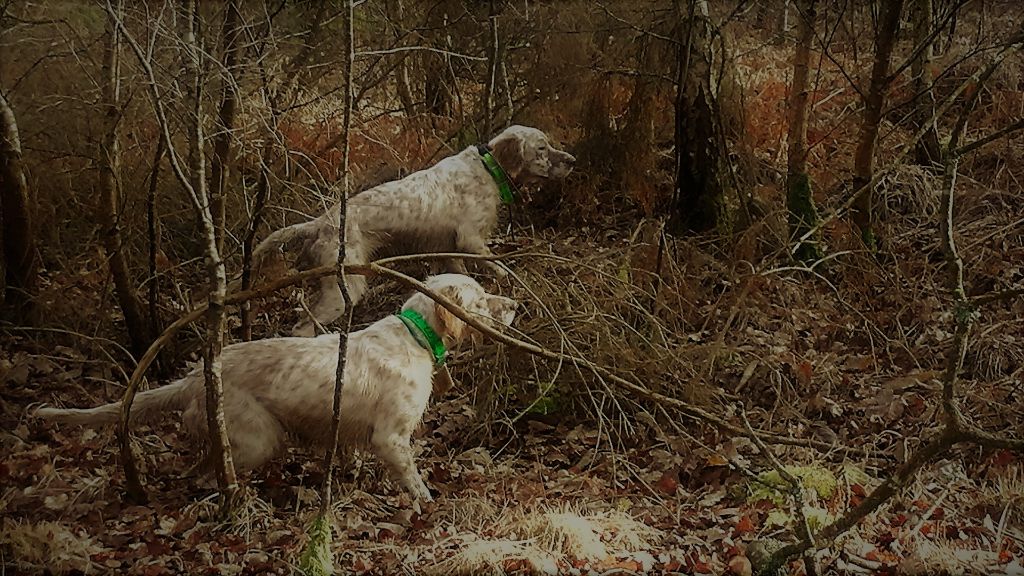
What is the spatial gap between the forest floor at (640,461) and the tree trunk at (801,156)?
0.44 meters

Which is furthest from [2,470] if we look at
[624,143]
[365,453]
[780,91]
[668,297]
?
[780,91]

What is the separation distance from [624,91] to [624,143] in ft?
1.65

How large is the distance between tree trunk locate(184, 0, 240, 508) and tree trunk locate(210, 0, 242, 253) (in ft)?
1.92

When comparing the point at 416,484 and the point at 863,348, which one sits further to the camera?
the point at 863,348

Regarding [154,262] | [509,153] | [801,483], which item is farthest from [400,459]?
[509,153]

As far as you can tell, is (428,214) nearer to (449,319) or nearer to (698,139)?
(449,319)

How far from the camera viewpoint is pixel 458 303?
14.9 feet

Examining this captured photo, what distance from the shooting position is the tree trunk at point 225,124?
4.57m

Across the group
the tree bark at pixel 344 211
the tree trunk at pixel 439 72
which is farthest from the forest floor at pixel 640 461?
the tree trunk at pixel 439 72

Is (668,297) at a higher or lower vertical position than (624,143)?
lower

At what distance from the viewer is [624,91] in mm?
8328

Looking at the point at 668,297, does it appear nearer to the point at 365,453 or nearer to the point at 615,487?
the point at 615,487

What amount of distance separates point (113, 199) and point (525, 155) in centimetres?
314

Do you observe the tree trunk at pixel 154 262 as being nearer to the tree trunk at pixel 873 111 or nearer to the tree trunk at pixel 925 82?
the tree trunk at pixel 873 111
